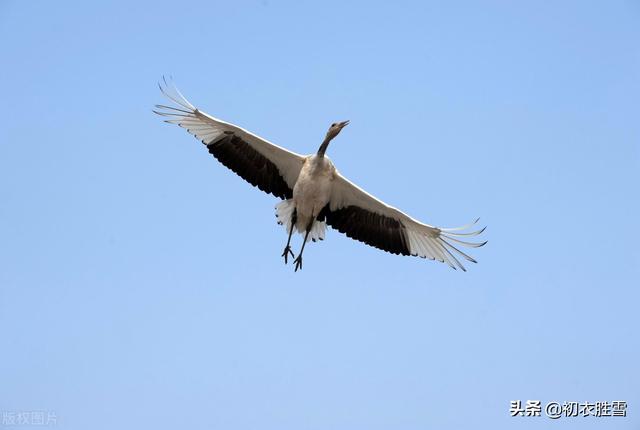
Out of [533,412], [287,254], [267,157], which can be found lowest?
[533,412]

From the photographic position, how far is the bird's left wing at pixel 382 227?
61.7ft

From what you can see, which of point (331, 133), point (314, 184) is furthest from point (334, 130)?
point (314, 184)

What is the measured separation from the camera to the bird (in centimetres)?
1852

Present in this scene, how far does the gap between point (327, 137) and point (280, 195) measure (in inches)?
67.8

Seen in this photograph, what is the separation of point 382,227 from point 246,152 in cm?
298

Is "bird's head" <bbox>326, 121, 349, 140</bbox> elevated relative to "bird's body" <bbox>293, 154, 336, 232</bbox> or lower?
elevated

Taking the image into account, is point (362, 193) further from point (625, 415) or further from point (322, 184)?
point (625, 415)

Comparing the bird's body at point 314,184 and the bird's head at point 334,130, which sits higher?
the bird's head at point 334,130

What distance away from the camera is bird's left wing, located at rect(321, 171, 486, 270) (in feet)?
61.7

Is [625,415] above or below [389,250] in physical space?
below

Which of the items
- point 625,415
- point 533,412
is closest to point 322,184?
point 533,412

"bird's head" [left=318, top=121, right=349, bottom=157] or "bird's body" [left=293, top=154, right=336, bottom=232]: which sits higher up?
"bird's head" [left=318, top=121, right=349, bottom=157]

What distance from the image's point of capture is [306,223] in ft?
63.4

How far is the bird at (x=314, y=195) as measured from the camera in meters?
18.5
